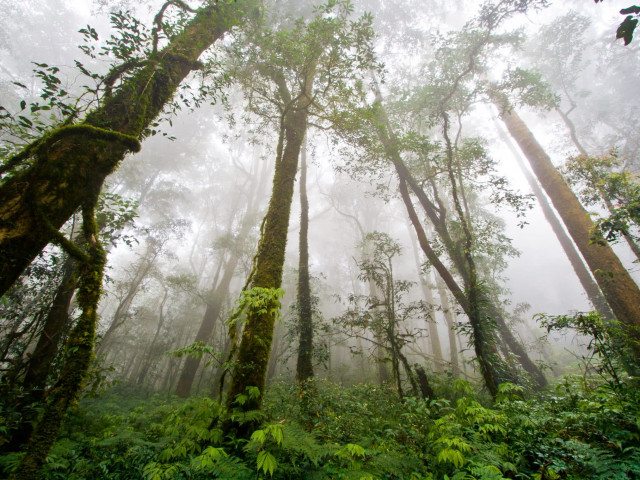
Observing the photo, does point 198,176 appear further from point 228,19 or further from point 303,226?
point 228,19

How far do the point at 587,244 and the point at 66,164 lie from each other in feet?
39.3

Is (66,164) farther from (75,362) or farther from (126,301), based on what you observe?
(126,301)

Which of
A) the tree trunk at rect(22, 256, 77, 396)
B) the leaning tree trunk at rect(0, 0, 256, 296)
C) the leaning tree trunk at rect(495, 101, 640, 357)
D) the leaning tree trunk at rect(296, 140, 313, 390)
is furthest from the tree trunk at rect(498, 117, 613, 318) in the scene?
the tree trunk at rect(22, 256, 77, 396)

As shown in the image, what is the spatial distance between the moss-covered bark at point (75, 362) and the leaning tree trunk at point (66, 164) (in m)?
0.32

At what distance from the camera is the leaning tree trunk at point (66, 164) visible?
95.4 inches

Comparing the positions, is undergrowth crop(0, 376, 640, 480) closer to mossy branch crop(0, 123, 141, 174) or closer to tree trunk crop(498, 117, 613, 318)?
mossy branch crop(0, 123, 141, 174)

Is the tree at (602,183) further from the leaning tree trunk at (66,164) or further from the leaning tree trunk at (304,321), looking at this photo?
the leaning tree trunk at (66,164)

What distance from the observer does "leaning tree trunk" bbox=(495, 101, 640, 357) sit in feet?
22.5

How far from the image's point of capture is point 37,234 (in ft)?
8.25

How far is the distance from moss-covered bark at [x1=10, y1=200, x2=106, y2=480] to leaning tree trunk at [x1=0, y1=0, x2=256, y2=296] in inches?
12.4

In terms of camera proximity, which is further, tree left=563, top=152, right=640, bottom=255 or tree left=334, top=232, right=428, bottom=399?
tree left=334, top=232, right=428, bottom=399

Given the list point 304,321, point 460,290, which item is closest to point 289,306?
point 304,321

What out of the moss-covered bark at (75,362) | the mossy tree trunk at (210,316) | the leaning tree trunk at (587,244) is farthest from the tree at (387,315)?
the mossy tree trunk at (210,316)

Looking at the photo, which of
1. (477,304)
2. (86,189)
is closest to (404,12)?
(477,304)
